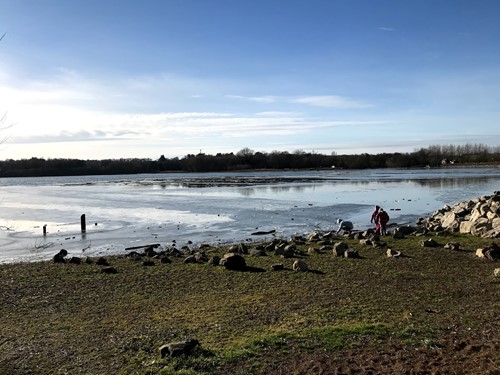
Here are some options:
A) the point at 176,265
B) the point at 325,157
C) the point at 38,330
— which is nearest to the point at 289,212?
the point at 176,265

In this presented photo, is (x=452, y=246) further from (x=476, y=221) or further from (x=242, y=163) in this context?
(x=242, y=163)

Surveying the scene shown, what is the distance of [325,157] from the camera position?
152000 mm

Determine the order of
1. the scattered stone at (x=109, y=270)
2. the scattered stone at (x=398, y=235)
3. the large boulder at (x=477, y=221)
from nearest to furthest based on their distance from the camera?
the scattered stone at (x=109, y=270) < the large boulder at (x=477, y=221) < the scattered stone at (x=398, y=235)

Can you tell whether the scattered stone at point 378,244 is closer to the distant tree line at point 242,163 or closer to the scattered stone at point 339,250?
the scattered stone at point 339,250

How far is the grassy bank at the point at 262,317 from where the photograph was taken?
587 cm

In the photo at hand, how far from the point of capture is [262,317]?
26.0ft

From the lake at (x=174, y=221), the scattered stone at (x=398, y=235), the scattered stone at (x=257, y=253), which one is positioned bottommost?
the lake at (x=174, y=221)

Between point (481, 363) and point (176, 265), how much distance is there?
9401mm

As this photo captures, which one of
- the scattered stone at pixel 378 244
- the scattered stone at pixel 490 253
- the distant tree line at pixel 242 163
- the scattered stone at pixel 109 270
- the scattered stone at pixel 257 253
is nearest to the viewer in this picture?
the scattered stone at pixel 490 253

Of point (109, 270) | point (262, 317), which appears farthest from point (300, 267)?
point (109, 270)

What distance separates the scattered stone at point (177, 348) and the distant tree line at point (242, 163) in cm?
13258

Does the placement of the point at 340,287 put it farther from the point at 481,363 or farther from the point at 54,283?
the point at 54,283

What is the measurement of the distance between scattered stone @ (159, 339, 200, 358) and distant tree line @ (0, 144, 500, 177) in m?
133

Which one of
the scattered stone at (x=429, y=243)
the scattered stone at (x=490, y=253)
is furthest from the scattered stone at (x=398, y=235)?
the scattered stone at (x=490, y=253)
